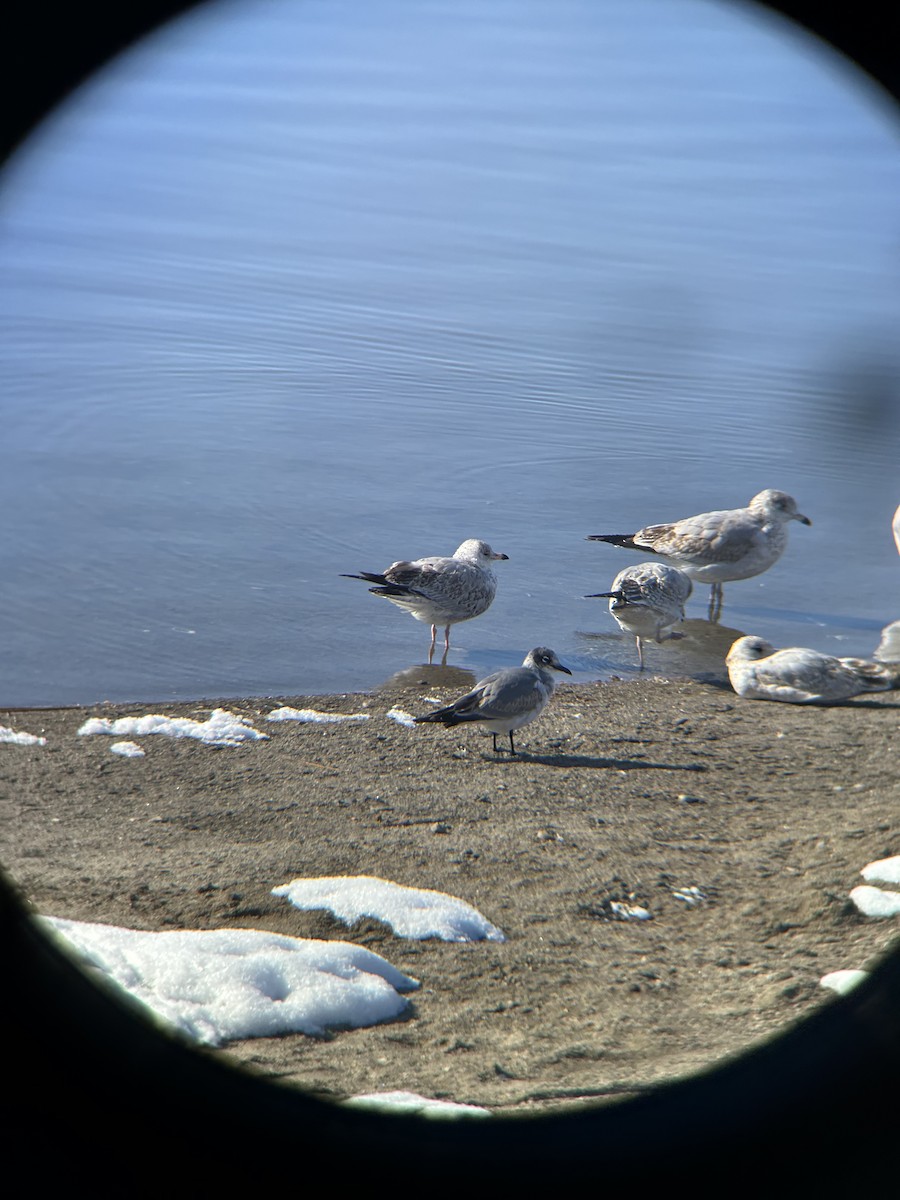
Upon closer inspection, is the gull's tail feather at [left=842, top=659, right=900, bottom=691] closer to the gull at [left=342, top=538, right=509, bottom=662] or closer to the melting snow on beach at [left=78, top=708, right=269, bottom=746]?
the gull at [left=342, top=538, right=509, bottom=662]

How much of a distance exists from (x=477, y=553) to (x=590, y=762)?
224 cm

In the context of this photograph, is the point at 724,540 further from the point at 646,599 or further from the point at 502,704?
the point at 502,704

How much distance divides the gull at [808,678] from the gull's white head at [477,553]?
1.71 metres

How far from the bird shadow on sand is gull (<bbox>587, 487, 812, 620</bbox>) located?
281 cm

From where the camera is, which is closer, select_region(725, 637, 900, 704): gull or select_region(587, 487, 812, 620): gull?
select_region(725, 637, 900, 704): gull

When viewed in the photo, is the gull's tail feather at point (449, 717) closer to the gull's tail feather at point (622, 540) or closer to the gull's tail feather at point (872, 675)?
the gull's tail feather at point (872, 675)

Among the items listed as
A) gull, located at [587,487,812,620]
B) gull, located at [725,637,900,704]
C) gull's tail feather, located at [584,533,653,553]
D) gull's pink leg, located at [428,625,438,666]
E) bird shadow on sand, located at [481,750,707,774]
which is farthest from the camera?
gull's tail feather, located at [584,533,653,553]

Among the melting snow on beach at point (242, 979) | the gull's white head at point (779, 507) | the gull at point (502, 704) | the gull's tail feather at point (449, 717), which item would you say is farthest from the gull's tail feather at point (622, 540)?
the melting snow on beach at point (242, 979)

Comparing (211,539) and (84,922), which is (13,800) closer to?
(84,922)

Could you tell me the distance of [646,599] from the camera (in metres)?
7.34

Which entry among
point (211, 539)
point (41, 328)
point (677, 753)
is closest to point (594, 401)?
point (211, 539)

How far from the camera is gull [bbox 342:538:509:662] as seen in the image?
23.5ft

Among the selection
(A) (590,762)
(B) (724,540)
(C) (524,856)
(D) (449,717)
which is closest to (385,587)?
(D) (449,717)

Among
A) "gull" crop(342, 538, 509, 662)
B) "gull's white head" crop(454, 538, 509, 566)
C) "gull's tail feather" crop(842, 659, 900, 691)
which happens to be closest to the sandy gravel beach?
"gull's tail feather" crop(842, 659, 900, 691)
